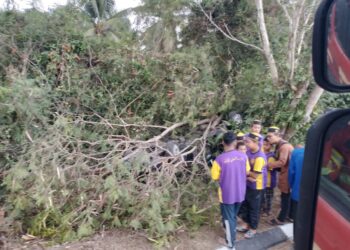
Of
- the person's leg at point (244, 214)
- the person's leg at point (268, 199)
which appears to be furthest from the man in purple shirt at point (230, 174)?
the person's leg at point (268, 199)

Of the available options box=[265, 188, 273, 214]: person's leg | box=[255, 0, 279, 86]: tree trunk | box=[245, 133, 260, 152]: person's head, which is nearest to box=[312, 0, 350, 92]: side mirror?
box=[245, 133, 260, 152]: person's head

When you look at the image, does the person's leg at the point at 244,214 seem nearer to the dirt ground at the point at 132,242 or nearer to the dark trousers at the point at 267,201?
the dirt ground at the point at 132,242

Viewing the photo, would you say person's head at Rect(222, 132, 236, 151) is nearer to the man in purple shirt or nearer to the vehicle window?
the man in purple shirt

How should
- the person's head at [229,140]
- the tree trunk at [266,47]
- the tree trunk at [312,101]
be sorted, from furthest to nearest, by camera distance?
the tree trunk at [266,47] → the tree trunk at [312,101] → the person's head at [229,140]

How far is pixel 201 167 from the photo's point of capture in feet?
19.5

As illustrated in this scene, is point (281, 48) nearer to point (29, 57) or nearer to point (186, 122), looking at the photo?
point (186, 122)

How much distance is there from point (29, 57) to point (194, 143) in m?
4.64

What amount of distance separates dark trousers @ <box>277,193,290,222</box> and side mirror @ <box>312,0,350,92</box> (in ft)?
13.7

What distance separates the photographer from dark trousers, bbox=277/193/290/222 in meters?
4.92

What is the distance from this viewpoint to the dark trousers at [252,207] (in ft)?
14.9

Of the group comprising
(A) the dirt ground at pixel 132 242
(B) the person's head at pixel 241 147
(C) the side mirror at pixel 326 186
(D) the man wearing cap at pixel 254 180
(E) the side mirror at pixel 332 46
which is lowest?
(A) the dirt ground at pixel 132 242

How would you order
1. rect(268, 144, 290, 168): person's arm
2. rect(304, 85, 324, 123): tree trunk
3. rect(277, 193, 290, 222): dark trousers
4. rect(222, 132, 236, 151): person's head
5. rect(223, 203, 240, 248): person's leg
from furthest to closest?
rect(304, 85, 324, 123): tree trunk, rect(277, 193, 290, 222): dark trousers, rect(268, 144, 290, 168): person's arm, rect(223, 203, 240, 248): person's leg, rect(222, 132, 236, 151): person's head

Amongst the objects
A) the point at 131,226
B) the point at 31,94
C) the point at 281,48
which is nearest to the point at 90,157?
the point at 131,226

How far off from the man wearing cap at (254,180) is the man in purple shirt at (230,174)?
0.72 ft
